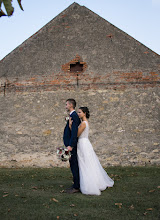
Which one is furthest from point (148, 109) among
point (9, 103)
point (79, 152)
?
point (9, 103)

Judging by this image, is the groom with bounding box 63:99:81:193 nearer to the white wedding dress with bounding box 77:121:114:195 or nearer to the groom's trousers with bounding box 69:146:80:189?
the groom's trousers with bounding box 69:146:80:189

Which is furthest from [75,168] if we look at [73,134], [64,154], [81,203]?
[81,203]

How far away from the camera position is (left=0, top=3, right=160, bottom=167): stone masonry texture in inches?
354

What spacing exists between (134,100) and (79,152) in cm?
487

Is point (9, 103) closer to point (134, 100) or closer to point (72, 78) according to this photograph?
point (72, 78)

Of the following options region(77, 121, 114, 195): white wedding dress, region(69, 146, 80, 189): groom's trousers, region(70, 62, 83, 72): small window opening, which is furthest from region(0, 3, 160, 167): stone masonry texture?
region(69, 146, 80, 189): groom's trousers

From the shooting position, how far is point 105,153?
894 centimetres

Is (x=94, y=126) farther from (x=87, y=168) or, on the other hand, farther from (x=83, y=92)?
(x=87, y=168)

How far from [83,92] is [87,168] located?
4989 mm

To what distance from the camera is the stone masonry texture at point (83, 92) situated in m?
8.98

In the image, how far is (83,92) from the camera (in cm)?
955

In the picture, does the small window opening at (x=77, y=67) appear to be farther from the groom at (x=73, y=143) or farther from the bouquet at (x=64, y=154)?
the bouquet at (x=64, y=154)

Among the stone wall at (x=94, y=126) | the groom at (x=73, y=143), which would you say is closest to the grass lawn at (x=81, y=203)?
the groom at (x=73, y=143)

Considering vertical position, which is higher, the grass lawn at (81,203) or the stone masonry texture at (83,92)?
the stone masonry texture at (83,92)
